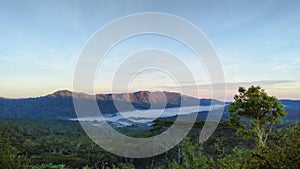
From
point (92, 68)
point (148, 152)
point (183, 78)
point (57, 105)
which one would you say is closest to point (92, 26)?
point (183, 78)

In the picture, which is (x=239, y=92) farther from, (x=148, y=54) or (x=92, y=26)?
(x=92, y=26)

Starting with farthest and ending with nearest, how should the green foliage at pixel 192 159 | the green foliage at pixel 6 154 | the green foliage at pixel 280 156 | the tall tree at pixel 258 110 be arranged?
the tall tree at pixel 258 110
the green foliage at pixel 192 159
the green foliage at pixel 6 154
the green foliage at pixel 280 156

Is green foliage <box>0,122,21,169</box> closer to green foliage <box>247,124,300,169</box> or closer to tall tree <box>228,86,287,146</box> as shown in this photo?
green foliage <box>247,124,300,169</box>

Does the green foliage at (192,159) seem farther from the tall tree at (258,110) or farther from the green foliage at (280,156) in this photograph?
the green foliage at (280,156)

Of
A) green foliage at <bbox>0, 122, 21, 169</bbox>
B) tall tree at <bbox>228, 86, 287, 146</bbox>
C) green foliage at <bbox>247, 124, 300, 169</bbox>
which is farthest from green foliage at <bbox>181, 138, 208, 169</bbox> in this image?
green foliage at <bbox>0, 122, 21, 169</bbox>

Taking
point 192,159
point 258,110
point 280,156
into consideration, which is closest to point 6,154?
point 280,156

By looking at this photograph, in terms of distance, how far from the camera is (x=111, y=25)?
837 cm

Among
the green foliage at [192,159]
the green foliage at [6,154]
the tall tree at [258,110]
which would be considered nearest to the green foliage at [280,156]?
the green foliage at [192,159]

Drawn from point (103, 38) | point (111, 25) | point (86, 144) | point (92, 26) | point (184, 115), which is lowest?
point (86, 144)

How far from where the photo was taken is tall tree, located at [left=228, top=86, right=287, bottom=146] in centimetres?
976

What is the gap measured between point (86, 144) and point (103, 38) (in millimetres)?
42272

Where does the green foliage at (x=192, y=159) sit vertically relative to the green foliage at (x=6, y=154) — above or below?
below

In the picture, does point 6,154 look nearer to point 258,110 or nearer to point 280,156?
point 280,156

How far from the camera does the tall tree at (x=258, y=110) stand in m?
9.76
